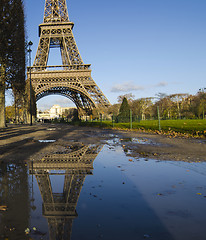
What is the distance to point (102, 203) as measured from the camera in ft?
7.93

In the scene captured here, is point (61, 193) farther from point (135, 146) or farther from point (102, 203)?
point (135, 146)

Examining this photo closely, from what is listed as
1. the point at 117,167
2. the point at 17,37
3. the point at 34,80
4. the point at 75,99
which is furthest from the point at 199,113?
the point at 117,167

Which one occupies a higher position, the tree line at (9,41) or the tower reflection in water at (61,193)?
the tree line at (9,41)

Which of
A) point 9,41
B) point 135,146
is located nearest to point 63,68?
point 9,41

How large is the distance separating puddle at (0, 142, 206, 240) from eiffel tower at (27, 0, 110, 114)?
116ft

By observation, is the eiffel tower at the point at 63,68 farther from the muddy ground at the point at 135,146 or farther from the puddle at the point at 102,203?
the puddle at the point at 102,203

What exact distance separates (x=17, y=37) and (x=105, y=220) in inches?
748

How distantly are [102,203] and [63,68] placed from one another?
4356cm

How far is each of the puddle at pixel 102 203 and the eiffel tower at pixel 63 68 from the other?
35.5 m

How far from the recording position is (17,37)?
57.7 ft

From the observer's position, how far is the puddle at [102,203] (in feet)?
5.90

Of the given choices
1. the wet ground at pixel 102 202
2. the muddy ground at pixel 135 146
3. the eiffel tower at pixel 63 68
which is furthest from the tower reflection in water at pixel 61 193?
the eiffel tower at pixel 63 68

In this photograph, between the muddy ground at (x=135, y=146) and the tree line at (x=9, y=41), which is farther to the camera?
the tree line at (x=9, y=41)

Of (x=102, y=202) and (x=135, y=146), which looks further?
(x=135, y=146)
